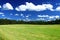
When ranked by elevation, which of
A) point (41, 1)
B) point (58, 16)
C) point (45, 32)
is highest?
point (41, 1)

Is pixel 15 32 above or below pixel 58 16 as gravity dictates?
below

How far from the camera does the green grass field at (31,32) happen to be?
5.77 meters

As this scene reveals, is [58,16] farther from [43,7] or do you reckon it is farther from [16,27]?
[16,27]

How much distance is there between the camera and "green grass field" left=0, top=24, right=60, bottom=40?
5.77 m

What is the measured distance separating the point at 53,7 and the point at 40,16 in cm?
56

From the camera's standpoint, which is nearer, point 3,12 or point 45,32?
point 45,32

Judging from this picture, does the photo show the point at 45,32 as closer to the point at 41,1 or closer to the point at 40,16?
the point at 40,16

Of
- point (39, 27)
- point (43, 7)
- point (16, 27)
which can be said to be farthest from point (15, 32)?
point (43, 7)

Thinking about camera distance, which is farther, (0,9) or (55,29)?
(0,9)

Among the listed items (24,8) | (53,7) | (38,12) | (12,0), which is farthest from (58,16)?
(12,0)

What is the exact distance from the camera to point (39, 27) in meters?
6.06

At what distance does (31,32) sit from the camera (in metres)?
6.09

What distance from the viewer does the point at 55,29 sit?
19.2 feet

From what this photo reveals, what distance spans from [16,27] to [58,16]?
1634 millimetres
